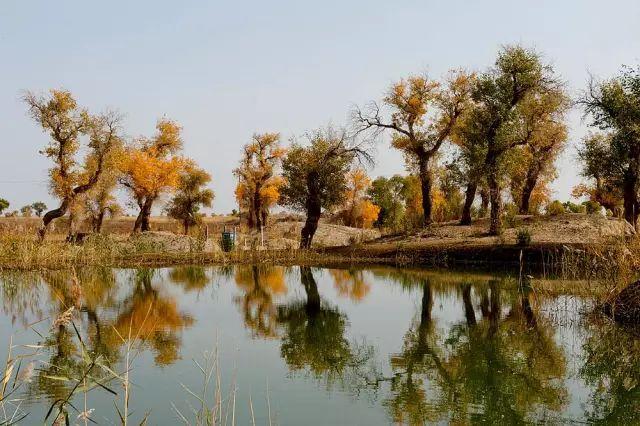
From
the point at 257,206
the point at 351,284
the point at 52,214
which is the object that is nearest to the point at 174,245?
the point at 52,214

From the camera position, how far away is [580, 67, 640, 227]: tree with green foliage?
3033cm

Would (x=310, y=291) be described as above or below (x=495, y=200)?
below

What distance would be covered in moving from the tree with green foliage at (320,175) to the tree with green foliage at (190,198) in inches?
1018

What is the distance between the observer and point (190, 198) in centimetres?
6175

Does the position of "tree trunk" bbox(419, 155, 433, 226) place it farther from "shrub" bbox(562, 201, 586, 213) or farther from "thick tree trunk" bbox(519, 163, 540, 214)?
"shrub" bbox(562, 201, 586, 213)

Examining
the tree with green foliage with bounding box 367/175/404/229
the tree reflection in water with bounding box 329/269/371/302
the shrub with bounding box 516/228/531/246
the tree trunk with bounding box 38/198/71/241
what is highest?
the tree with green foliage with bounding box 367/175/404/229

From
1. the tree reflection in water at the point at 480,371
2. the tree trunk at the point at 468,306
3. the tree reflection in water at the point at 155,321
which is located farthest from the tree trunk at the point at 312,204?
the tree reflection in water at the point at 480,371

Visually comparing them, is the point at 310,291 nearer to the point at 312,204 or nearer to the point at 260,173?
the point at 312,204

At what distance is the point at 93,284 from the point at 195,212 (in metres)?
44.3

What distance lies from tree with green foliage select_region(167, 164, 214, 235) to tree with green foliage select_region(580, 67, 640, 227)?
38.5m

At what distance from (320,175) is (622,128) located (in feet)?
51.3

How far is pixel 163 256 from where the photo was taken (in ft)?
90.0

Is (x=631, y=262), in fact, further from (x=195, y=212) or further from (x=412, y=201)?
(x=195, y=212)

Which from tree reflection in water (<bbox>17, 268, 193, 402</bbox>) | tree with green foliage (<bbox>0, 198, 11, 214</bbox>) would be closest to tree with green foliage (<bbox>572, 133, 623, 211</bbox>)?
tree reflection in water (<bbox>17, 268, 193, 402</bbox>)
